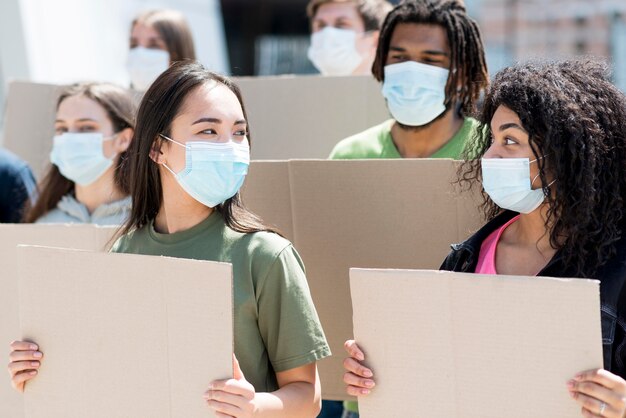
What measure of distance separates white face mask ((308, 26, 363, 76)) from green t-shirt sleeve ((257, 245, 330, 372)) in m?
2.57

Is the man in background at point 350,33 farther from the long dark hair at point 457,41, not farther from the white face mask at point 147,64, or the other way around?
the long dark hair at point 457,41

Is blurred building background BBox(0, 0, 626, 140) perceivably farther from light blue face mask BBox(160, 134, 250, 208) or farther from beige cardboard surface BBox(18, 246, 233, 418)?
beige cardboard surface BBox(18, 246, 233, 418)

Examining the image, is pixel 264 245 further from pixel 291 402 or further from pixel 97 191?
pixel 97 191

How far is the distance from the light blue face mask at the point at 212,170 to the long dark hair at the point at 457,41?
105cm

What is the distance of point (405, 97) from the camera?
10.4ft

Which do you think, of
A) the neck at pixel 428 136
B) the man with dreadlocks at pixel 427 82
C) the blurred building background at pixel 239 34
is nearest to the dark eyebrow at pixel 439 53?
the man with dreadlocks at pixel 427 82

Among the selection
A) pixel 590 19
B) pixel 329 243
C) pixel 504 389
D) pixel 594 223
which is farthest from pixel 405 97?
pixel 590 19

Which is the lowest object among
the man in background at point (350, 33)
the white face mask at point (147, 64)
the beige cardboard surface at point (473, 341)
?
the beige cardboard surface at point (473, 341)

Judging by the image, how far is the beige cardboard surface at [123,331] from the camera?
202cm

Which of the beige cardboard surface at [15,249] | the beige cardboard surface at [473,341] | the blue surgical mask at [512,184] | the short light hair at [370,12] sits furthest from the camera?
the short light hair at [370,12]

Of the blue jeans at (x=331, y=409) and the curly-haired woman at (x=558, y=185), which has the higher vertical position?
the curly-haired woman at (x=558, y=185)

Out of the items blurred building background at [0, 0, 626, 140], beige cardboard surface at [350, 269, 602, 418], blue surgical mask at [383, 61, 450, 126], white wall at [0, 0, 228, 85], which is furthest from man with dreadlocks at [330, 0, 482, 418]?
white wall at [0, 0, 228, 85]

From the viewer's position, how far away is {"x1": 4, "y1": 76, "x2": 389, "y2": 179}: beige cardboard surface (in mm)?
3777

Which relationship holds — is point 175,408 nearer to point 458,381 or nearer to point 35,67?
point 458,381
